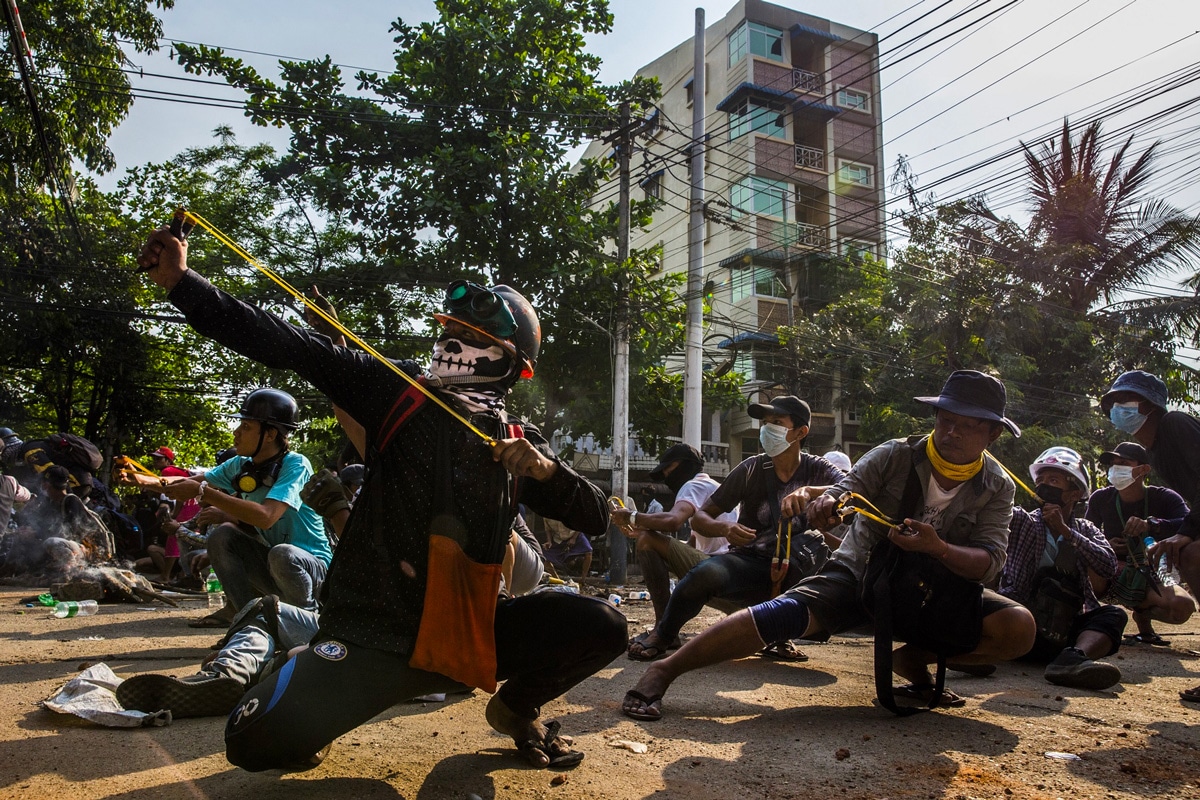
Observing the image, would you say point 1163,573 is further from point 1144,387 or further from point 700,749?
point 700,749

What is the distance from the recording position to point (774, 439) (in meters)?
6.09

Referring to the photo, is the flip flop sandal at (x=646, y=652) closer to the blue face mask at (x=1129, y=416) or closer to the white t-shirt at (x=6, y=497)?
the blue face mask at (x=1129, y=416)

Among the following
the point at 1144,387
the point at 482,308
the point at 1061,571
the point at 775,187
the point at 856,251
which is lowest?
the point at 1061,571

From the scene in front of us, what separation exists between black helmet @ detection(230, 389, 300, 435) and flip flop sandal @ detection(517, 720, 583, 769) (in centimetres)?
279

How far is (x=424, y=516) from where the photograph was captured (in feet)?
9.45

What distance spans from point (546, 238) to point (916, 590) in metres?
13.4

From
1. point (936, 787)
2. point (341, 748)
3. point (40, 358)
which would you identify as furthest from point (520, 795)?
point (40, 358)

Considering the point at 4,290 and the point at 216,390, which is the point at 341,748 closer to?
the point at 4,290

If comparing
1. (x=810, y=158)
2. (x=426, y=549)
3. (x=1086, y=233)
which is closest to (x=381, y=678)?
(x=426, y=549)

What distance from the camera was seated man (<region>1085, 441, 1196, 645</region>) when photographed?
6.48 m

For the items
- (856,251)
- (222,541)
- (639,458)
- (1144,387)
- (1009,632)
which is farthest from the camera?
(856,251)

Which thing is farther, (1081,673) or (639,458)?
(639,458)

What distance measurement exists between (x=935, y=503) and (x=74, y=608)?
722cm

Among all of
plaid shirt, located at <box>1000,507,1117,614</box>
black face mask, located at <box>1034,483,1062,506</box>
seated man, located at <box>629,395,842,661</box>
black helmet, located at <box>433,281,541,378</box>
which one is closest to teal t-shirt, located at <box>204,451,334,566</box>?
seated man, located at <box>629,395,842,661</box>
